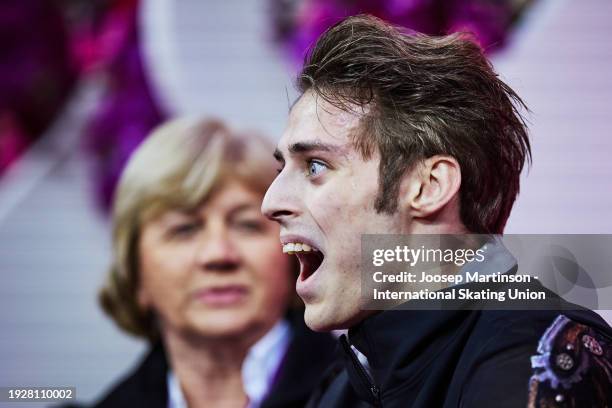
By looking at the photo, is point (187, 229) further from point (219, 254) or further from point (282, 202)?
point (282, 202)

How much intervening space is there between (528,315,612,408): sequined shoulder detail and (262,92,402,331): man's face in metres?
0.50

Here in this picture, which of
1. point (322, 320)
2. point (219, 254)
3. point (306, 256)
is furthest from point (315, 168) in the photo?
point (219, 254)

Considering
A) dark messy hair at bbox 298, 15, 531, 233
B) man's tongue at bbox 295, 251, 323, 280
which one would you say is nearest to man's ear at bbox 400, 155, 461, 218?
dark messy hair at bbox 298, 15, 531, 233

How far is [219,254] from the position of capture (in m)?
3.60

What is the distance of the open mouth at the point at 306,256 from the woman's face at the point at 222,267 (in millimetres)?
1297

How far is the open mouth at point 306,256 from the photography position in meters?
2.22

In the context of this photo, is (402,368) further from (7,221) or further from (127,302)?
(7,221)

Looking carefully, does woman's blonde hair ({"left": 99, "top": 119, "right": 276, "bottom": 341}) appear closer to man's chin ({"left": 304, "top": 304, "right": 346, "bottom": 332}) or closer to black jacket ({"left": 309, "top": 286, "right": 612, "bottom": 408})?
man's chin ({"left": 304, "top": 304, "right": 346, "bottom": 332})

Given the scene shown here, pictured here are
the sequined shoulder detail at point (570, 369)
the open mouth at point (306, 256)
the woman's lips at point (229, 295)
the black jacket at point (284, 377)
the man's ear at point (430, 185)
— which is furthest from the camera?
the woman's lips at point (229, 295)

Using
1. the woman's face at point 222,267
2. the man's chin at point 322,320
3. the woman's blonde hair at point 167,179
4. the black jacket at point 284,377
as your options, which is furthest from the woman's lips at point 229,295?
the man's chin at point 322,320

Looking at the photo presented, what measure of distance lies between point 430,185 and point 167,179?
1.74 m

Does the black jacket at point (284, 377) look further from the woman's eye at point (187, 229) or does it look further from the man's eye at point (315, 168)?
the man's eye at point (315, 168)

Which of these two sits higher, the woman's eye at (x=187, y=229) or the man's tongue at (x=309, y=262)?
the woman's eye at (x=187, y=229)

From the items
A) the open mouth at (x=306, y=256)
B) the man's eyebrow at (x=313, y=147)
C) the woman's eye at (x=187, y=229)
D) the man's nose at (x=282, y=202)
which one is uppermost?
the man's eyebrow at (x=313, y=147)
